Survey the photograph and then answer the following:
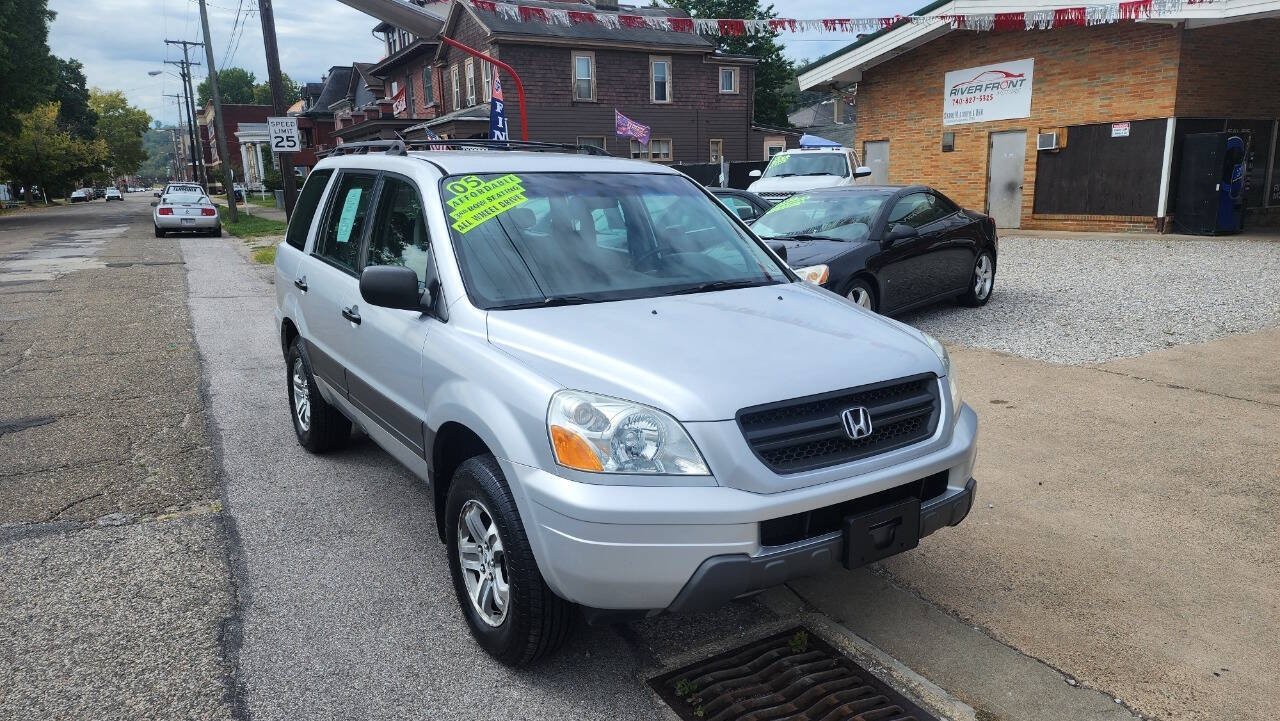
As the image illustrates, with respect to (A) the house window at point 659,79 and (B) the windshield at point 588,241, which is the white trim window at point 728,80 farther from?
(B) the windshield at point 588,241

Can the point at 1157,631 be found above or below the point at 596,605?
below

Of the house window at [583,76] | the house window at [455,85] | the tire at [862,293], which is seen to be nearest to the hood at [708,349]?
the tire at [862,293]

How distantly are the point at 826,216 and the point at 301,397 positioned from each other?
5.80 m

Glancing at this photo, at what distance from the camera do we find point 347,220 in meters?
4.68

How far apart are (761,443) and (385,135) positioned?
129 feet

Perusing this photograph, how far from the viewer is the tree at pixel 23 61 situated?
33.9m

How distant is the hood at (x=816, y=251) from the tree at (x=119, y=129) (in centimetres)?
9773

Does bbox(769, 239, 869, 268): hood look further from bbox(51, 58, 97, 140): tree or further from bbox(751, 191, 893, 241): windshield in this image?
bbox(51, 58, 97, 140): tree

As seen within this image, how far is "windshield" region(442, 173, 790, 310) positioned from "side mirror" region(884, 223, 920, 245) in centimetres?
468

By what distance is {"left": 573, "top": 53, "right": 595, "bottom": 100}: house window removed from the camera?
33094mm

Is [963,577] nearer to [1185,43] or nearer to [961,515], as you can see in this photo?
[961,515]

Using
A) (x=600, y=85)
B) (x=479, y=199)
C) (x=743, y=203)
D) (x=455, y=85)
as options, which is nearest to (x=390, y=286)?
(x=479, y=199)

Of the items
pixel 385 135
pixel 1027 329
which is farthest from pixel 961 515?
pixel 385 135

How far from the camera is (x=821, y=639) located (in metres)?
3.33
